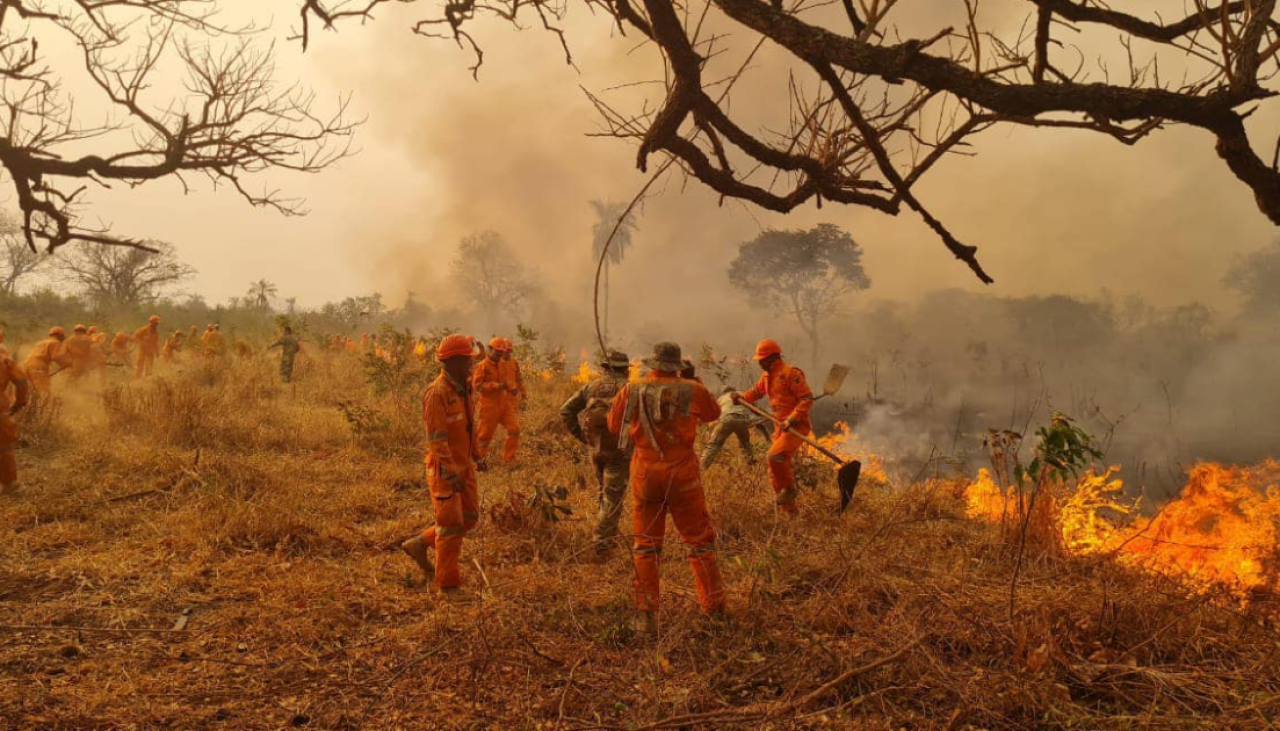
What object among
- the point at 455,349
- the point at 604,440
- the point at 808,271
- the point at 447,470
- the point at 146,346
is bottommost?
the point at 447,470

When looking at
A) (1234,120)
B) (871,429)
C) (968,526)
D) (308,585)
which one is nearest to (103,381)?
(308,585)

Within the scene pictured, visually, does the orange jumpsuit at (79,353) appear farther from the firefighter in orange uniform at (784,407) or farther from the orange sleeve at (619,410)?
the firefighter in orange uniform at (784,407)

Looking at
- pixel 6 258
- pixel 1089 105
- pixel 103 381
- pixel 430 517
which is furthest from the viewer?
pixel 6 258

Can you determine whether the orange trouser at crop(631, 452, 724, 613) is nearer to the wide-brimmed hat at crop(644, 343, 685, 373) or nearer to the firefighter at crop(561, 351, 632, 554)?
the wide-brimmed hat at crop(644, 343, 685, 373)

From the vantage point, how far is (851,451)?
18.5m

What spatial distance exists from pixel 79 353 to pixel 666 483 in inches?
574

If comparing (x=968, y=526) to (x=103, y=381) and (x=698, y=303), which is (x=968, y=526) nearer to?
(x=103, y=381)

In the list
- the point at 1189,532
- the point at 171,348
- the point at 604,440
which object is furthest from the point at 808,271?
the point at 604,440

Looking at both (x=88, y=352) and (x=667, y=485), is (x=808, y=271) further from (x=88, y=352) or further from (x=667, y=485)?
(x=667, y=485)

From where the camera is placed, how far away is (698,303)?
49.8m

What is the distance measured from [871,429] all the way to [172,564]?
68.2 feet

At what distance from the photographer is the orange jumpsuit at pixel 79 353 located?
12.6m

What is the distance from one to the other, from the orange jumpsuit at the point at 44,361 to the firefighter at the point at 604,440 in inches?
432

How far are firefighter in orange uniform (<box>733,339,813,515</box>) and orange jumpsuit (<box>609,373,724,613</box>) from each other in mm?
2597
